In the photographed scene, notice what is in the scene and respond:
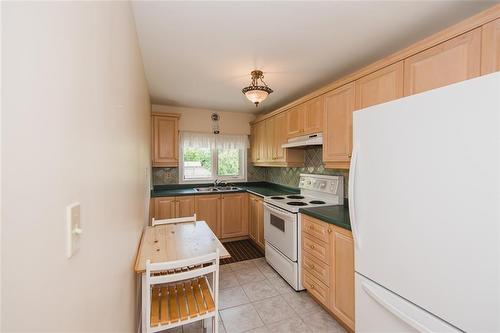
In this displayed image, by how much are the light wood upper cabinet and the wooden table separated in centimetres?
174

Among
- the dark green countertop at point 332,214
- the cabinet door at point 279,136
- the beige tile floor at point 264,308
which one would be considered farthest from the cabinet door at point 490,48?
the cabinet door at point 279,136

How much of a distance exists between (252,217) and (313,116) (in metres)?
2.01

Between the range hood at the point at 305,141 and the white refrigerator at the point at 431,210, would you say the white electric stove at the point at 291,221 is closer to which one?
the range hood at the point at 305,141

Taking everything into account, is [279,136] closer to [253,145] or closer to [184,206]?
[253,145]

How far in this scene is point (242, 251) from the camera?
11.5ft

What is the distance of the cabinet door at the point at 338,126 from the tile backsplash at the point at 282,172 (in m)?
0.50

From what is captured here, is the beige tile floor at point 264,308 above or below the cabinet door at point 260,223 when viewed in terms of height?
below

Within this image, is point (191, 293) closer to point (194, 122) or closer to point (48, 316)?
point (48, 316)

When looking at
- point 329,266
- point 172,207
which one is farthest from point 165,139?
point 329,266

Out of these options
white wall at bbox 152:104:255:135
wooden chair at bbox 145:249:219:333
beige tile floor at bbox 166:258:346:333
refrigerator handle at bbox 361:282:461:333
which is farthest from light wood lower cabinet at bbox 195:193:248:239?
refrigerator handle at bbox 361:282:461:333

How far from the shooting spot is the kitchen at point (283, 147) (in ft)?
1.40

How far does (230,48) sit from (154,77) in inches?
48.7

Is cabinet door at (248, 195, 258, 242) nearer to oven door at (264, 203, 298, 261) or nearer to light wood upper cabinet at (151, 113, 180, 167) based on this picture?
oven door at (264, 203, 298, 261)

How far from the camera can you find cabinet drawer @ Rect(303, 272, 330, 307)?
2035 millimetres
